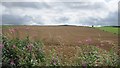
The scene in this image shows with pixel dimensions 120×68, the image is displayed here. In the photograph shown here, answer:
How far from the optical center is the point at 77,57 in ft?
22.1

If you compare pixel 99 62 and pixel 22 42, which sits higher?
pixel 22 42

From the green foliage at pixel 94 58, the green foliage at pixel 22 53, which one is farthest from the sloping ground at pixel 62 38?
the green foliage at pixel 22 53

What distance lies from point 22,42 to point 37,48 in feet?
A: 1.12

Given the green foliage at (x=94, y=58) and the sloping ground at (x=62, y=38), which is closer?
the green foliage at (x=94, y=58)

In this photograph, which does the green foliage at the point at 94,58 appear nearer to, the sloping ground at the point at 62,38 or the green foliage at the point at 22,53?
the sloping ground at the point at 62,38

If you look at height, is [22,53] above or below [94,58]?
above

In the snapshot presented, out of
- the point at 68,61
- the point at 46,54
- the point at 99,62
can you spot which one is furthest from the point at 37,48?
the point at 99,62

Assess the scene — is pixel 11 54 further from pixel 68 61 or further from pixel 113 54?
pixel 113 54

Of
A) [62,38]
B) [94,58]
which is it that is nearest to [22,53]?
[94,58]

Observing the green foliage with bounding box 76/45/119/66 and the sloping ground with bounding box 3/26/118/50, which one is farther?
the sloping ground with bounding box 3/26/118/50

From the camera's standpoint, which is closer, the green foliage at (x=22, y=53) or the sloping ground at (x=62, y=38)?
the green foliage at (x=22, y=53)

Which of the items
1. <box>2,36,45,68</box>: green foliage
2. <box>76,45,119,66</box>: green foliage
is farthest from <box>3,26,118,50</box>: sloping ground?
<box>2,36,45,68</box>: green foliage

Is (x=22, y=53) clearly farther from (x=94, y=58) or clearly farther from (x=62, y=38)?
(x=62, y=38)

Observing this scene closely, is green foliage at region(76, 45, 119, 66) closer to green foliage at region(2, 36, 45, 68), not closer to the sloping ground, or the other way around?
the sloping ground
